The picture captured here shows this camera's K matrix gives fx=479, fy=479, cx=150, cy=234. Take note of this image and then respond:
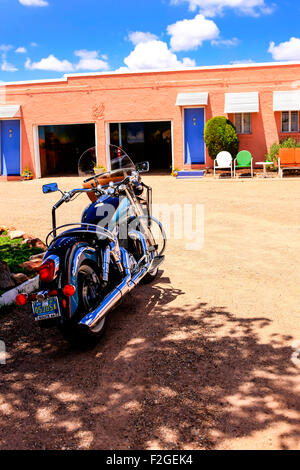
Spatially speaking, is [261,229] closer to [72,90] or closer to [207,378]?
[207,378]

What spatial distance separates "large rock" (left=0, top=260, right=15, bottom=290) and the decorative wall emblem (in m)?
15.2

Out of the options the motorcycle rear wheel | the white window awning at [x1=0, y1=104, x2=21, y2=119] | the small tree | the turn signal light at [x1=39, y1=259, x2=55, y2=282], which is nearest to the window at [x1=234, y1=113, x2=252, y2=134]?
the small tree

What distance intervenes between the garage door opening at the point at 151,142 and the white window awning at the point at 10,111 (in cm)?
504

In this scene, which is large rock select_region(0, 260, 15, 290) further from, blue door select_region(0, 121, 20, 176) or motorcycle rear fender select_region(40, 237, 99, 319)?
blue door select_region(0, 121, 20, 176)

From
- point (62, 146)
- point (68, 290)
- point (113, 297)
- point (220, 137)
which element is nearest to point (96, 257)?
point (113, 297)

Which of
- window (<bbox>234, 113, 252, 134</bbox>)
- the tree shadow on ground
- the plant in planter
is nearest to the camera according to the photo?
the tree shadow on ground

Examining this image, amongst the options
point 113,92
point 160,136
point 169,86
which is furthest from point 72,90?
point 160,136

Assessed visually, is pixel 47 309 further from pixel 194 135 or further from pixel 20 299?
pixel 194 135

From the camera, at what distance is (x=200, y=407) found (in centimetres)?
289

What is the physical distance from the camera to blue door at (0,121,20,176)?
66.6 ft

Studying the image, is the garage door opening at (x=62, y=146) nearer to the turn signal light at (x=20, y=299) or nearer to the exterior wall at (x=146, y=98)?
the exterior wall at (x=146, y=98)

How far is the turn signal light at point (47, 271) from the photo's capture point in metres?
3.42

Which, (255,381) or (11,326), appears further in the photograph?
(11,326)

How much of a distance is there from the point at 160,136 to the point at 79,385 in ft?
68.3
